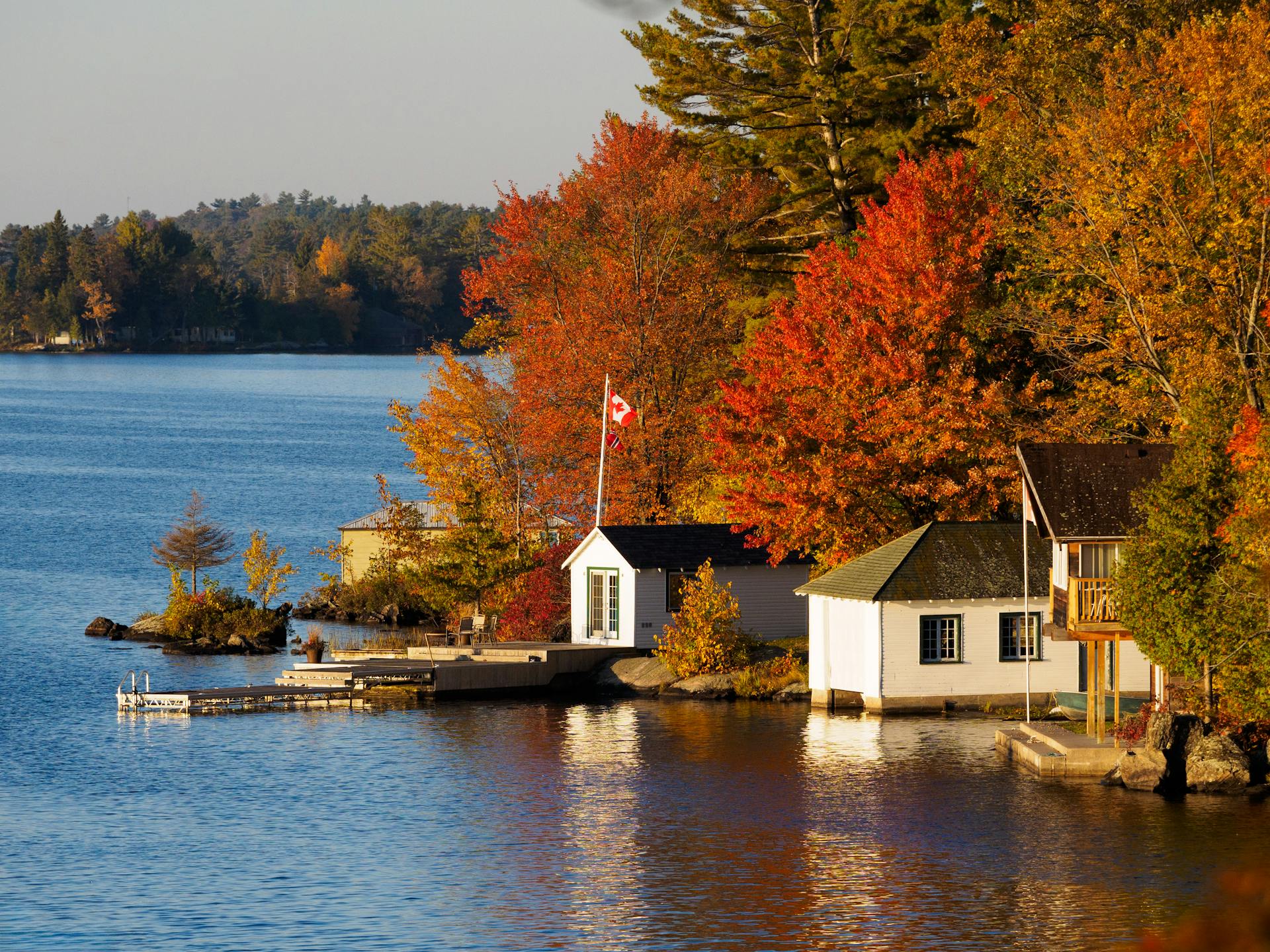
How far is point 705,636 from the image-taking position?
50.8 meters

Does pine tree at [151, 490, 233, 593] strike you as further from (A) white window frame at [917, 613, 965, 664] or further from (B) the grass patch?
(A) white window frame at [917, 613, 965, 664]

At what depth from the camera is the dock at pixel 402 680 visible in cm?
4906

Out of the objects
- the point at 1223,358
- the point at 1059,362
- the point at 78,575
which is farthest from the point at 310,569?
the point at 1223,358

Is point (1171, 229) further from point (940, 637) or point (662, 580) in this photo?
point (662, 580)

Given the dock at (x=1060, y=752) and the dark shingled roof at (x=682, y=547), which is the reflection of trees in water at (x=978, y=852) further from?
the dark shingled roof at (x=682, y=547)

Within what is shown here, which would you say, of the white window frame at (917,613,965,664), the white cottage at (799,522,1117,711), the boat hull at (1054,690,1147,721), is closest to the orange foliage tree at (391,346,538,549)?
the white cottage at (799,522,1117,711)

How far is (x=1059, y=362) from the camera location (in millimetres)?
54625

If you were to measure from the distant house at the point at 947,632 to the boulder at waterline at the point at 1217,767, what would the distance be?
9.70m

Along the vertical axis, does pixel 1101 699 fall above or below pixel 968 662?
below

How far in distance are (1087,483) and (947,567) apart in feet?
19.8

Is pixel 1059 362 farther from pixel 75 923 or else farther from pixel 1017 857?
pixel 75 923

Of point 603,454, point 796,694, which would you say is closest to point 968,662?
point 796,694

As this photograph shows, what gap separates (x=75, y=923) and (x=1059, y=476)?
2492 cm

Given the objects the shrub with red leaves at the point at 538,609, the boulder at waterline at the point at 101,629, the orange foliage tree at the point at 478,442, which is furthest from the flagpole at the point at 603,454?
the boulder at waterline at the point at 101,629
